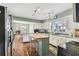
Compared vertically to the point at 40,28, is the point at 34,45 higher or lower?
lower

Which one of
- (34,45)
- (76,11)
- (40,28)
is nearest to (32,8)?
(40,28)

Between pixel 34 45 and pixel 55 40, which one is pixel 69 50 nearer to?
pixel 55 40

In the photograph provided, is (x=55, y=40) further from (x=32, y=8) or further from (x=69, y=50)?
(x=32, y=8)

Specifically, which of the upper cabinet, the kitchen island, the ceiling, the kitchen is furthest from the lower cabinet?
the ceiling

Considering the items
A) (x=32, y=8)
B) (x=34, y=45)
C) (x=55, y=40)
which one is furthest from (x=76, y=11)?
(x=34, y=45)

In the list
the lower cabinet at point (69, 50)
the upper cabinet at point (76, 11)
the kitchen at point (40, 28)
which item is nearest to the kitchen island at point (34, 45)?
the kitchen at point (40, 28)

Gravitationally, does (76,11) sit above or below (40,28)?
above

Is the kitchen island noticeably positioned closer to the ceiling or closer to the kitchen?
the kitchen

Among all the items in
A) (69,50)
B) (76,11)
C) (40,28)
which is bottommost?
(69,50)

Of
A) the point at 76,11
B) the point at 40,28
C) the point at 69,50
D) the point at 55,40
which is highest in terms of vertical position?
the point at 76,11

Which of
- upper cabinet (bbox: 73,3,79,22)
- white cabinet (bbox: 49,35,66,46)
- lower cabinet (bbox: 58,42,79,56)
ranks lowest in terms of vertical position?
lower cabinet (bbox: 58,42,79,56)

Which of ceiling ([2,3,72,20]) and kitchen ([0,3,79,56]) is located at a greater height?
ceiling ([2,3,72,20])

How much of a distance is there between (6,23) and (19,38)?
0.32 m

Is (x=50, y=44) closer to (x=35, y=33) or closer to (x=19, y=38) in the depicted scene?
(x=35, y=33)
